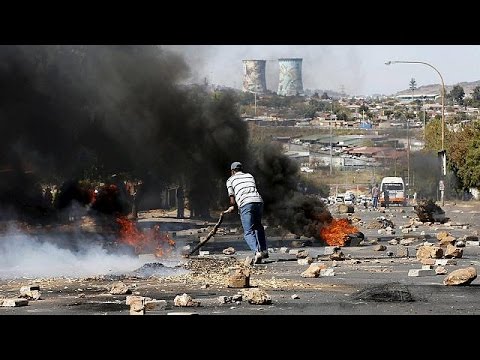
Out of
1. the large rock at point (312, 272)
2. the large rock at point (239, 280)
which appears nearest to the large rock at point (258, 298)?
the large rock at point (239, 280)

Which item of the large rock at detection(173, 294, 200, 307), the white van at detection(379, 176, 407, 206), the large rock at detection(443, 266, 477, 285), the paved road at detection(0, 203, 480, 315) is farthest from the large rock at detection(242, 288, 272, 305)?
the white van at detection(379, 176, 407, 206)

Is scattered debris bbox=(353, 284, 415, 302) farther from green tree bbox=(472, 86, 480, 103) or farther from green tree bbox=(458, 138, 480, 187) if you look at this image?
green tree bbox=(472, 86, 480, 103)

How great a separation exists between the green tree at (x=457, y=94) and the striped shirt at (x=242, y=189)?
393ft

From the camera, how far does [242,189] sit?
1620 cm

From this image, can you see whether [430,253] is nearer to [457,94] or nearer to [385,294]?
[385,294]

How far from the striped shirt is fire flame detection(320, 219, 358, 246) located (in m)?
8.94

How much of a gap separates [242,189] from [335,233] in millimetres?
9381

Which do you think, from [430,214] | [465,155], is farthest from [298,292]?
[465,155]

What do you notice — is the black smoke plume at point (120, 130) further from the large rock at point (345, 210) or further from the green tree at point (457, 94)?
the green tree at point (457, 94)
